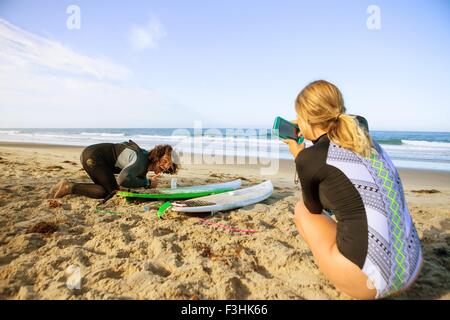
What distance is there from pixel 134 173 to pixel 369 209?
3.20 m

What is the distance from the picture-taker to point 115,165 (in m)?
4.42

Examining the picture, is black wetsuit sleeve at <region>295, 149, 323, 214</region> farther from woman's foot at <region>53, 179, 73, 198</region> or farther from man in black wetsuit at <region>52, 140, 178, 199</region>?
woman's foot at <region>53, 179, 73, 198</region>

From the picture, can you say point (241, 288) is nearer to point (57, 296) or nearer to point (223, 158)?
point (57, 296)

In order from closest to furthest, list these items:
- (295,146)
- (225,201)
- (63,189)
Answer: (295,146) → (225,201) → (63,189)

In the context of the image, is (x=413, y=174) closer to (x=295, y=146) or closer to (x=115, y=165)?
(x=295, y=146)

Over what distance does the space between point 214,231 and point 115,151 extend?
2.09 metres

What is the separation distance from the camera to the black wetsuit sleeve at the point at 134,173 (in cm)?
416

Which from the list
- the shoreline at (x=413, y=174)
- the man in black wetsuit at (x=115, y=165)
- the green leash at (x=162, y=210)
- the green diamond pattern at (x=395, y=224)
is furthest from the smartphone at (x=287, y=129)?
the shoreline at (x=413, y=174)

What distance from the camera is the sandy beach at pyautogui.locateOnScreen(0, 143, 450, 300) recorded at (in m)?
2.12

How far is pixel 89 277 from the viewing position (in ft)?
7.27

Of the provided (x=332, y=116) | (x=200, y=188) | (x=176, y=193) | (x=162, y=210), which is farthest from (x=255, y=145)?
(x=332, y=116)

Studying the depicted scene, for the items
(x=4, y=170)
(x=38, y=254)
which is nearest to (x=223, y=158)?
(x=4, y=170)

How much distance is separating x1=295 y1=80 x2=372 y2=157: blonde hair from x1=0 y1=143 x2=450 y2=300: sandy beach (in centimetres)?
106

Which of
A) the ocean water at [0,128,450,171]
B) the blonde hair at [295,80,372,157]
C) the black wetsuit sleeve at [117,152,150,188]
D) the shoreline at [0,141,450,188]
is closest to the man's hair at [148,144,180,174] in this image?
the black wetsuit sleeve at [117,152,150,188]
